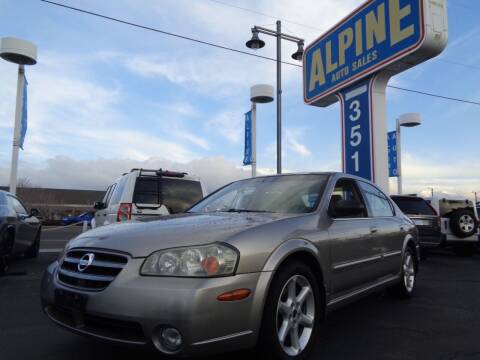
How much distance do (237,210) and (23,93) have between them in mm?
19919

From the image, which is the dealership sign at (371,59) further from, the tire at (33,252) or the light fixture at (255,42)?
the tire at (33,252)

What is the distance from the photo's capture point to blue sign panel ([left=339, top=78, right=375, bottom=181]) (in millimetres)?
10367

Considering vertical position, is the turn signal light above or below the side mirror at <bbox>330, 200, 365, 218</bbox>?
below

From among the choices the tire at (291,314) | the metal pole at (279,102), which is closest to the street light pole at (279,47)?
the metal pole at (279,102)

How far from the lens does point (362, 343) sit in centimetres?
360

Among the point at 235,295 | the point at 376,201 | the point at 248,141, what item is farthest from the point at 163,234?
the point at 248,141

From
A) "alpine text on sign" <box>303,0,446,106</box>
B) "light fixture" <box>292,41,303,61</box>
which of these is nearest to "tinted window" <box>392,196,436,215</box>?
"alpine text on sign" <box>303,0,446,106</box>

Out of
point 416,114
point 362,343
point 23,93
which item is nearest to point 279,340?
point 362,343

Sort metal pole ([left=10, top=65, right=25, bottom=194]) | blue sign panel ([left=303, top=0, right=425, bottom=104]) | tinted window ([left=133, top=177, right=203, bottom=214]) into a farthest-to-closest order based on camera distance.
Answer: metal pole ([left=10, top=65, right=25, bottom=194]), blue sign panel ([left=303, top=0, right=425, bottom=104]), tinted window ([left=133, top=177, right=203, bottom=214])

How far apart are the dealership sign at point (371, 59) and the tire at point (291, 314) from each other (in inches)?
291

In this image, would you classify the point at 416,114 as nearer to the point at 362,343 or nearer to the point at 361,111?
the point at 361,111

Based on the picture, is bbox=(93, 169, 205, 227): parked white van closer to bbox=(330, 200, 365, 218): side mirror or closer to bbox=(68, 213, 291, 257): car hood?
bbox=(68, 213, 291, 257): car hood

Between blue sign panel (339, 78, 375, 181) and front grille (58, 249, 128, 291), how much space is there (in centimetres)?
847

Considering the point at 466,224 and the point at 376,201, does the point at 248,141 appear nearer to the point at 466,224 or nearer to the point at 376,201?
the point at 466,224
